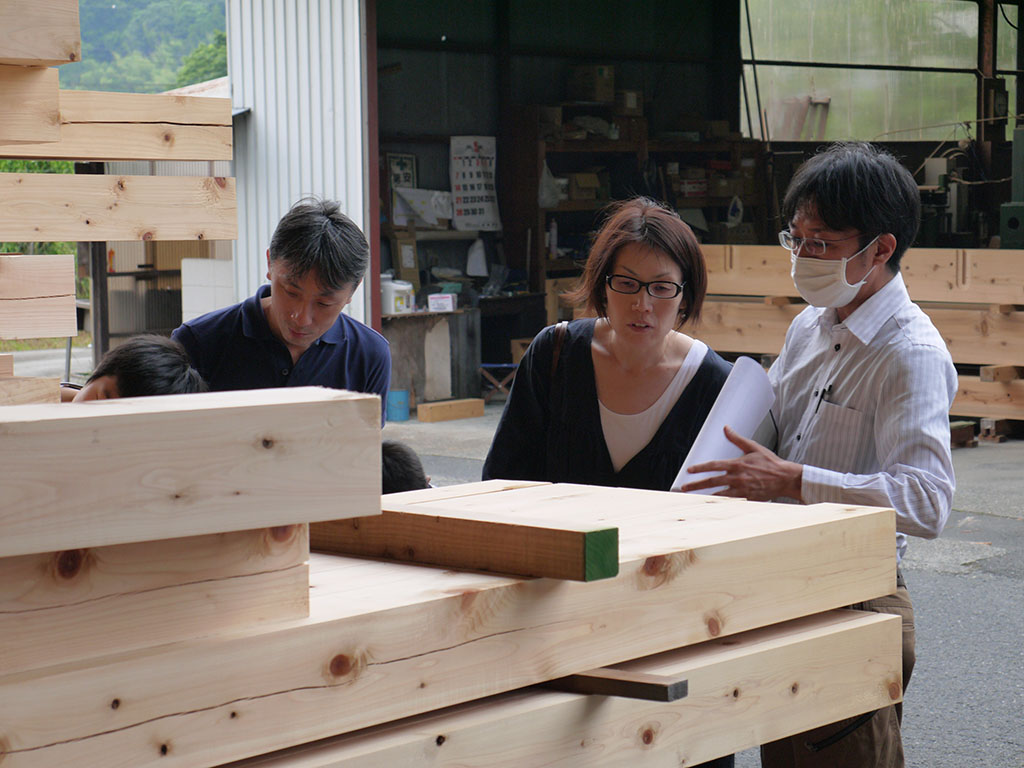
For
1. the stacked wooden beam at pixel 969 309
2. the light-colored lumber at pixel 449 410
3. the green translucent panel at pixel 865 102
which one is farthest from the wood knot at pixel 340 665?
the green translucent panel at pixel 865 102

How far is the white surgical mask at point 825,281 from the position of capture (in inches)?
97.7

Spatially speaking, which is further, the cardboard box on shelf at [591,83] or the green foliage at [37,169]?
the green foliage at [37,169]

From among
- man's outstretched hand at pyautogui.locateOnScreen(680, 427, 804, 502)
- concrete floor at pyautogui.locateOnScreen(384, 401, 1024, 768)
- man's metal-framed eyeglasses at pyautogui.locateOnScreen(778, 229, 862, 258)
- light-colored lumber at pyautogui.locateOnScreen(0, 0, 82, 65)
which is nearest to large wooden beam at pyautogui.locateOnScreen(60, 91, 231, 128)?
light-colored lumber at pyautogui.locateOnScreen(0, 0, 82, 65)

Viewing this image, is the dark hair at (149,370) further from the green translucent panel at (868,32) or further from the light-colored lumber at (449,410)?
the green translucent panel at (868,32)

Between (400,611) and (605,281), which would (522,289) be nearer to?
(605,281)

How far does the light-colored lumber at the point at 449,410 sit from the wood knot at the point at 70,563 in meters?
8.94

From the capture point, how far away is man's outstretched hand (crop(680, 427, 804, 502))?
2.43 metres

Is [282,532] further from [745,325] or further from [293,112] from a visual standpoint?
[293,112]

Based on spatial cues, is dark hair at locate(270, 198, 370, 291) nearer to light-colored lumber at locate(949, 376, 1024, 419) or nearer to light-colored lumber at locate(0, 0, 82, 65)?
light-colored lumber at locate(0, 0, 82, 65)

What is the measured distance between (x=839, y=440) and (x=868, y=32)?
14.3m

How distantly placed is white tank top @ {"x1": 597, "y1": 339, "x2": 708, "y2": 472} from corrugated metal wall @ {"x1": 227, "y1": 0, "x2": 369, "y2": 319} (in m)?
7.22

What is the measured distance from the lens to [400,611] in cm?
154

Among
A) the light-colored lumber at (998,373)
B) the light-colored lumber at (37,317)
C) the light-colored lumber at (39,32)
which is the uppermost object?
the light-colored lumber at (39,32)

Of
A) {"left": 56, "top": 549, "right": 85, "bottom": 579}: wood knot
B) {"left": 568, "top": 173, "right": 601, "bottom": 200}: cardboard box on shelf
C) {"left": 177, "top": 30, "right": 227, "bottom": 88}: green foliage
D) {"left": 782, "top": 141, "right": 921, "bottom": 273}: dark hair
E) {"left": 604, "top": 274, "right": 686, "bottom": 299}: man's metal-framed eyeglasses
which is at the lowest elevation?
{"left": 56, "top": 549, "right": 85, "bottom": 579}: wood knot
